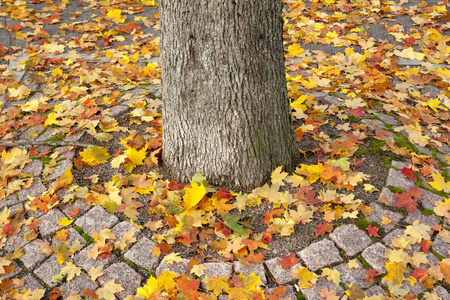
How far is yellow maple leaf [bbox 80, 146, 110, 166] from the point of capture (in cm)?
309

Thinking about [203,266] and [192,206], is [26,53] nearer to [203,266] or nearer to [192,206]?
[192,206]

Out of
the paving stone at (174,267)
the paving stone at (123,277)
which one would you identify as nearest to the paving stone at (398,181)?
the paving stone at (174,267)

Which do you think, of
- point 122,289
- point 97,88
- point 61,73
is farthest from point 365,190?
point 61,73

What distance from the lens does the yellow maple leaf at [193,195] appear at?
2631 mm

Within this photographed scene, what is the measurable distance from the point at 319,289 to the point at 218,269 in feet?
1.97

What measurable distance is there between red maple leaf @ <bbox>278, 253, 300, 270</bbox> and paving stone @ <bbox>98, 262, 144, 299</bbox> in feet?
2.82

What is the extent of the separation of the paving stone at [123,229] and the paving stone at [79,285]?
322mm

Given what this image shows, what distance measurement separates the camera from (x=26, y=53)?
17.0ft

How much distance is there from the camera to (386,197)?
2.70 metres

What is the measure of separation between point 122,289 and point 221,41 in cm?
162

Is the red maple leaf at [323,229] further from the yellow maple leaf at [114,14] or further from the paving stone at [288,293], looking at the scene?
the yellow maple leaf at [114,14]

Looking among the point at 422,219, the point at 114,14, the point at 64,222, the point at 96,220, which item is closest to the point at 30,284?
the point at 64,222

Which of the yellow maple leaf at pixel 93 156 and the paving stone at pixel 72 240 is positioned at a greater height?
the yellow maple leaf at pixel 93 156

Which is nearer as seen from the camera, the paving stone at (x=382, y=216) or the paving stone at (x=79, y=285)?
the paving stone at (x=79, y=285)
